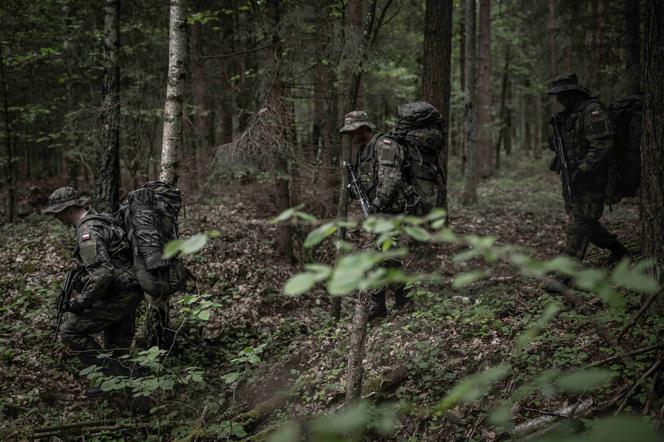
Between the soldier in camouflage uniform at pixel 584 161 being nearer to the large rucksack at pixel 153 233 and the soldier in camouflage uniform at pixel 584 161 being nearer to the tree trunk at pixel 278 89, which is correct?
the tree trunk at pixel 278 89

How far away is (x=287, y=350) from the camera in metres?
6.74

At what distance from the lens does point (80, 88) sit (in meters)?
14.9

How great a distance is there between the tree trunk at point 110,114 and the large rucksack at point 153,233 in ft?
9.81

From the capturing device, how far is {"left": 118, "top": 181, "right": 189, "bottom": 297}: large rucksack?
18.2 ft

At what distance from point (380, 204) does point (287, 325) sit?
106 inches

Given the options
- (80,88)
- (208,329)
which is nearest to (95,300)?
(208,329)

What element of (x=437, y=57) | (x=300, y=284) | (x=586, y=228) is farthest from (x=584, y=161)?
(x=300, y=284)

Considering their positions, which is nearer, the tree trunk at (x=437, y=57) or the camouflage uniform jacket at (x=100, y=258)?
the camouflage uniform jacket at (x=100, y=258)

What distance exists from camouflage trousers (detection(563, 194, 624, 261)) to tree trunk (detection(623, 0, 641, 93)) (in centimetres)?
512

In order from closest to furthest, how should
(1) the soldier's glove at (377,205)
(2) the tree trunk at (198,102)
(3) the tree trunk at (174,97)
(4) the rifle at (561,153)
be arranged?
(1) the soldier's glove at (377,205) → (3) the tree trunk at (174,97) → (4) the rifle at (561,153) → (2) the tree trunk at (198,102)

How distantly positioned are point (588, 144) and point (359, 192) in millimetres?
3644

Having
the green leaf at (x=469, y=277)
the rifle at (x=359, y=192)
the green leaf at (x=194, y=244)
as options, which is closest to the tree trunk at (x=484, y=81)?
the rifle at (x=359, y=192)

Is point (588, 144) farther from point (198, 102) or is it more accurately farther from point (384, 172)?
point (198, 102)

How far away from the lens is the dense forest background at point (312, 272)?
8.64 ft
